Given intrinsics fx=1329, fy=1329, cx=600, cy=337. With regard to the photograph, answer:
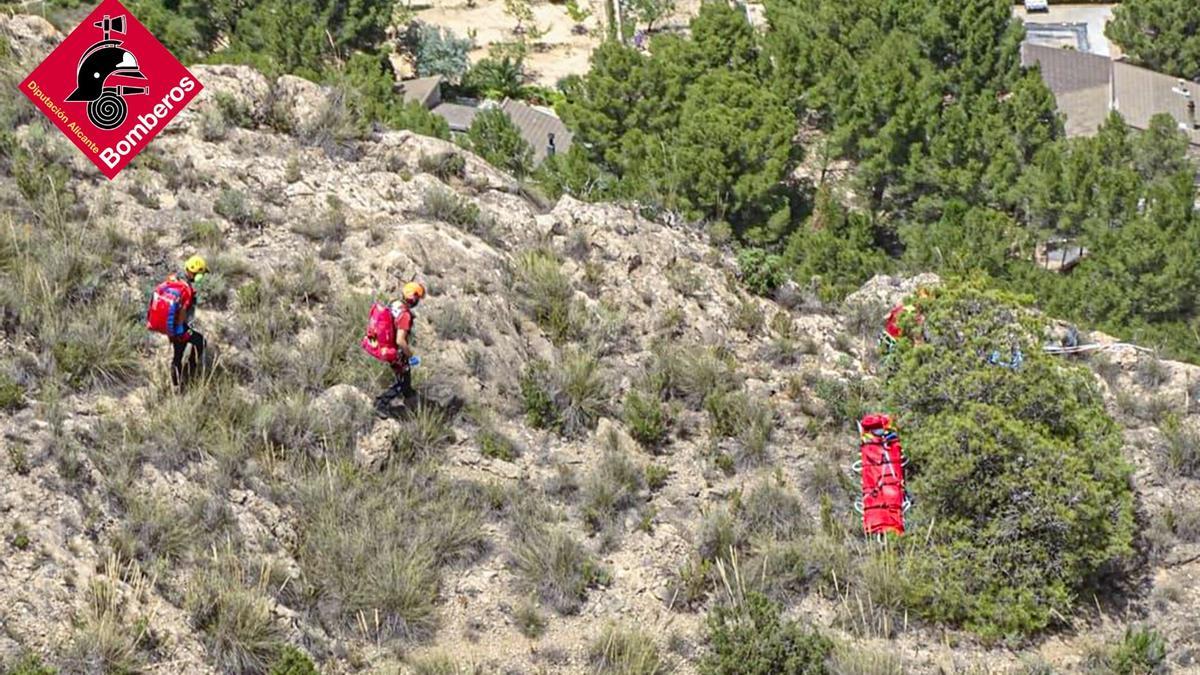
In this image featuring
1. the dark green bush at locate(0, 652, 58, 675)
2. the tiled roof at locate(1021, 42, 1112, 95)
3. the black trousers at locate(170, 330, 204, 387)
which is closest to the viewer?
the dark green bush at locate(0, 652, 58, 675)

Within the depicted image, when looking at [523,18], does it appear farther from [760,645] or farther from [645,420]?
[760,645]

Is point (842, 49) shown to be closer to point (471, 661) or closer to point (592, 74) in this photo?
point (592, 74)

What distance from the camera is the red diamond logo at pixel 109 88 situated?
15789 mm

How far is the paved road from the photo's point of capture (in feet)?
161

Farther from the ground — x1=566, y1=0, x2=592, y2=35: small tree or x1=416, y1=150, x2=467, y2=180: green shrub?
x1=416, y1=150, x2=467, y2=180: green shrub

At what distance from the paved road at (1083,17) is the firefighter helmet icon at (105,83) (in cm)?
3994

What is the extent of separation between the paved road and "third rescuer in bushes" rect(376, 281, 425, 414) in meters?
42.1

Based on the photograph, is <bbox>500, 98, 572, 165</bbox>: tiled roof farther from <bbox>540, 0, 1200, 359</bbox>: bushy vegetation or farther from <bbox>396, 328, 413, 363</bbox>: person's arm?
<bbox>396, 328, 413, 363</bbox>: person's arm

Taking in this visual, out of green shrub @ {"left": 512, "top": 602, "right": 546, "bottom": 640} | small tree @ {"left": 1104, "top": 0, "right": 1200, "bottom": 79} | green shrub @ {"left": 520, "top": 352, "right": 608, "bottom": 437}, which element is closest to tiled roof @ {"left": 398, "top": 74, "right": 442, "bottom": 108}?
small tree @ {"left": 1104, "top": 0, "right": 1200, "bottom": 79}

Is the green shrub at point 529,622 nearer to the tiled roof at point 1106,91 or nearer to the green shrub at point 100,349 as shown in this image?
the green shrub at point 100,349

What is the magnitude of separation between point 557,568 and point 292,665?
261cm

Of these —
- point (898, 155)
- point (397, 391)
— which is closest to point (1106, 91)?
point (898, 155)

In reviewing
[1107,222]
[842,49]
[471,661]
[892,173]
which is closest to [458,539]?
[471,661]

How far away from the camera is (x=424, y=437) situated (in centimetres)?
1281
